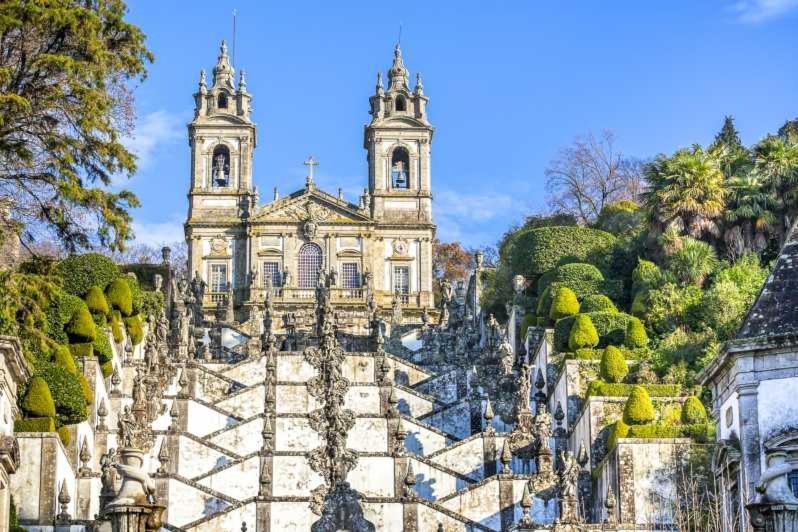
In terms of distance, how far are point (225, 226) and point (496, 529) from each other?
38168mm

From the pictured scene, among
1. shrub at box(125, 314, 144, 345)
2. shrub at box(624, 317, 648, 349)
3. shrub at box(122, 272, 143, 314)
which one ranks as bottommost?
shrub at box(624, 317, 648, 349)

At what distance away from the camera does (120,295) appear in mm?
55875

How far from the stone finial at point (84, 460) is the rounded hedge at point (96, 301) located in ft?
24.6

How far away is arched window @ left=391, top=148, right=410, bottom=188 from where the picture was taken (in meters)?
82.0

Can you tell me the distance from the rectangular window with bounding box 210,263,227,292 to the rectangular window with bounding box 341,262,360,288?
5576 mm

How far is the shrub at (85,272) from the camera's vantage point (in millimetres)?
53781

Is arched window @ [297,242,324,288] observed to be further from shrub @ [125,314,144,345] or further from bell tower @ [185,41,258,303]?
shrub @ [125,314,144,345]

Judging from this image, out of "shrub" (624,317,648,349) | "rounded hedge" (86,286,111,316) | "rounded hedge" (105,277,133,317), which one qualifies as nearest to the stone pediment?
"rounded hedge" (105,277,133,317)

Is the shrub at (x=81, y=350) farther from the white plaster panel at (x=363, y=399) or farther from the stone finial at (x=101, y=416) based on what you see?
the white plaster panel at (x=363, y=399)

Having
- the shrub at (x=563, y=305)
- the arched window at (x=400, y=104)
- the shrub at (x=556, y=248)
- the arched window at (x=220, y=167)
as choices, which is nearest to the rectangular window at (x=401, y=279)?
the arched window at (x=400, y=104)

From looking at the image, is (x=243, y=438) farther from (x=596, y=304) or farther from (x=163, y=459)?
(x=596, y=304)

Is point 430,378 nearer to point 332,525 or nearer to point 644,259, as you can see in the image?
point 644,259

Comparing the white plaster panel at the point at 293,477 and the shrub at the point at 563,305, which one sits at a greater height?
the shrub at the point at 563,305

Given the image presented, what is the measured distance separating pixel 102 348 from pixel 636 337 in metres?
16.5
